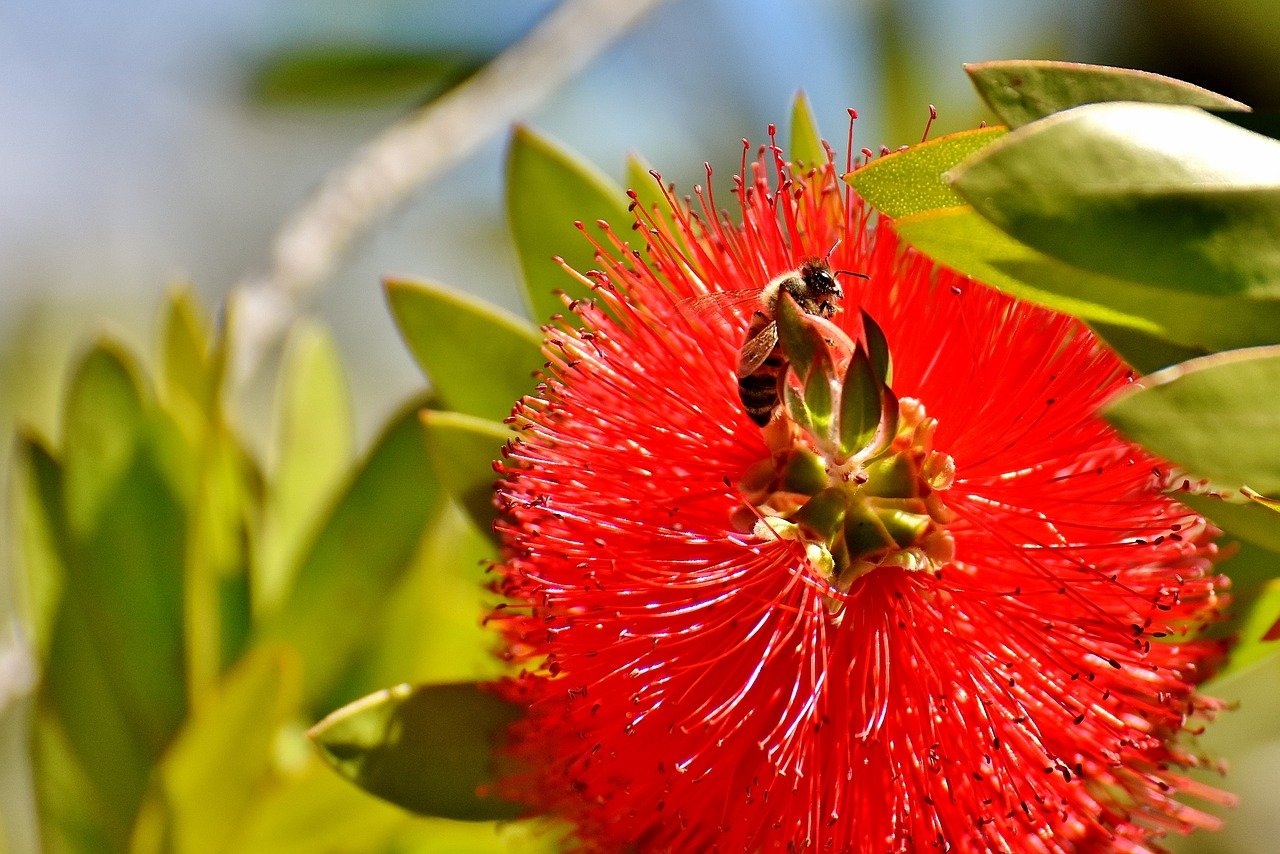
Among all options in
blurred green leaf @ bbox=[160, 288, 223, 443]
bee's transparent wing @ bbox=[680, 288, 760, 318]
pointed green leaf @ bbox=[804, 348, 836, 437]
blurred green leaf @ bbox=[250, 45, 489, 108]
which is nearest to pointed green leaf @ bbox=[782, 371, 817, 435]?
pointed green leaf @ bbox=[804, 348, 836, 437]

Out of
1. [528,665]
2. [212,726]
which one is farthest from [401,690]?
[212,726]

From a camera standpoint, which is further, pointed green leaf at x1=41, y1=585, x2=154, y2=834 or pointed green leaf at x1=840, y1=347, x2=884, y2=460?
pointed green leaf at x1=41, y1=585, x2=154, y2=834

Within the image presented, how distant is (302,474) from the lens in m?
1.79

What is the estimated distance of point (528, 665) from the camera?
4.42 feet

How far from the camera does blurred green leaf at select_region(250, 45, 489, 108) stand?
11.1 ft

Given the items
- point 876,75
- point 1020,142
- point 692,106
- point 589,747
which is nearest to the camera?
point 1020,142

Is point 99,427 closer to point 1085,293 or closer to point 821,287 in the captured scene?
point 821,287

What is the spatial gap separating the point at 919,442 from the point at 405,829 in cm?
89

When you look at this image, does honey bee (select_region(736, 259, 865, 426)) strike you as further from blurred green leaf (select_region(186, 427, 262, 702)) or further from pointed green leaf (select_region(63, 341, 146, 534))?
pointed green leaf (select_region(63, 341, 146, 534))

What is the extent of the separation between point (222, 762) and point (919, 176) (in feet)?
3.34

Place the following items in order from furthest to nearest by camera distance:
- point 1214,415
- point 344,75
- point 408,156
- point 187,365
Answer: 1. point 344,75
2. point 408,156
3. point 187,365
4. point 1214,415

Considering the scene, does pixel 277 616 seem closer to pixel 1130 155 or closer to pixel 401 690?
pixel 401 690

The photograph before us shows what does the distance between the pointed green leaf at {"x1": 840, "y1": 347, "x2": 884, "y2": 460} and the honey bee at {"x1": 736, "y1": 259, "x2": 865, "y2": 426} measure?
10 cm

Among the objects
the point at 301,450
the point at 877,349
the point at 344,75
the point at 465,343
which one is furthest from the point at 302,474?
the point at 344,75
